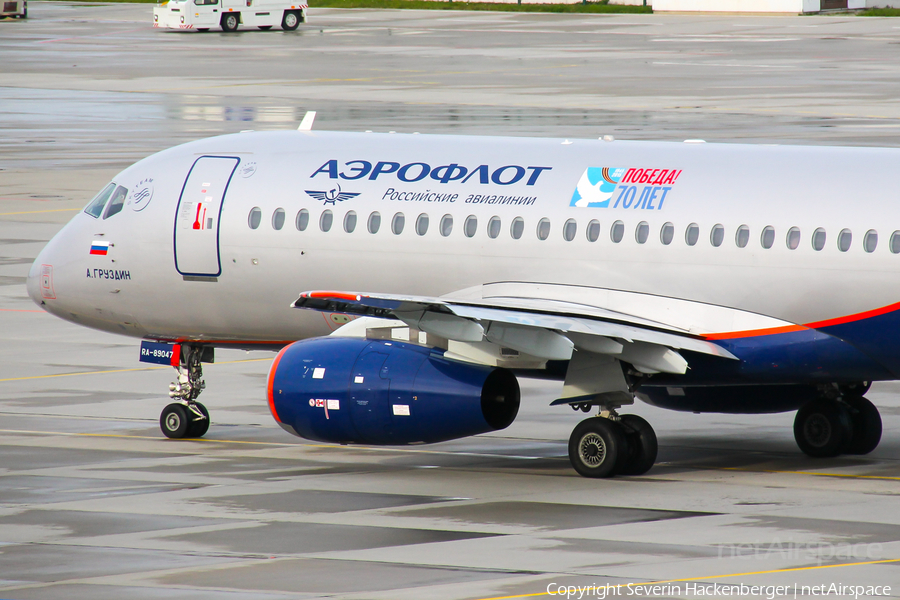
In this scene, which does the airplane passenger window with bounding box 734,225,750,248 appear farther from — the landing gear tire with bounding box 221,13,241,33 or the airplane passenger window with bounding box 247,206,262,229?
the landing gear tire with bounding box 221,13,241,33

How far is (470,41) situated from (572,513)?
289ft

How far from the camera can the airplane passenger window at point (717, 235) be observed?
19.5m

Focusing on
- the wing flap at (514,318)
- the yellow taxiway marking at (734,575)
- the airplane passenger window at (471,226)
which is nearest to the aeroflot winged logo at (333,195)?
the airplane passenger window at (471,226)

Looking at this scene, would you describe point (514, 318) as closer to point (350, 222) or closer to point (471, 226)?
point (471, 226)

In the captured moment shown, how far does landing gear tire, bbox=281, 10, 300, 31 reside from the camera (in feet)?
359

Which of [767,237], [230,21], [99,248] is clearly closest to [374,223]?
[99,248]

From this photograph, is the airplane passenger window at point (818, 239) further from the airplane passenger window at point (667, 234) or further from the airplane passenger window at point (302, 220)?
the airplane passenger window at point (302, 220)

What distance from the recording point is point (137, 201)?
23.1m

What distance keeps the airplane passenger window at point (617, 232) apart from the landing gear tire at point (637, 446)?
226 cm

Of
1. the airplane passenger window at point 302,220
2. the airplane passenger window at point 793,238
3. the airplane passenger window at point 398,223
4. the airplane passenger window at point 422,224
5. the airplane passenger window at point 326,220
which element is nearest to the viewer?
the airplane passenger window at point 793,238

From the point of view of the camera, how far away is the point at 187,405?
22875 mm

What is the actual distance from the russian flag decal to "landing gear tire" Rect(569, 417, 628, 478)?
783 centimetres

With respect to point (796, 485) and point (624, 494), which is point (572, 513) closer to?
point (624, 494)

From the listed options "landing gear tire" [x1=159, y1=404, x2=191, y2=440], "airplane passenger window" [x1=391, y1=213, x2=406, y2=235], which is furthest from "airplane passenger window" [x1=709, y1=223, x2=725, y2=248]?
"landing gear tire" [x1=159, y1=404, x2=191, y2=440]
